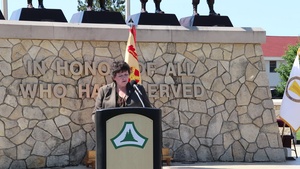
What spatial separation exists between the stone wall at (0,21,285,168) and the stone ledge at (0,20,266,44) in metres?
0.02

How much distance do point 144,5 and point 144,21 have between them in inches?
16.6

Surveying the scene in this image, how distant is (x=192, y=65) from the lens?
13.3 meters

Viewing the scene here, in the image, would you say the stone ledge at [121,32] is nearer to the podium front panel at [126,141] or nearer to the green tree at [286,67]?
the podium front panel at [126,141]

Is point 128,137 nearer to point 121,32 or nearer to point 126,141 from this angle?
point 126,141

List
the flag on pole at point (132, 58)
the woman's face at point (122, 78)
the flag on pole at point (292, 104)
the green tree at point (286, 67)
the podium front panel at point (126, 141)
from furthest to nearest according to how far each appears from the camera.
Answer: the green tree at point (286, 67), the flag on pole at point (292, 104), the flag on pole at point (132, 58), the woman's face at point (122, 78), the podium front panel at point (126, 141)

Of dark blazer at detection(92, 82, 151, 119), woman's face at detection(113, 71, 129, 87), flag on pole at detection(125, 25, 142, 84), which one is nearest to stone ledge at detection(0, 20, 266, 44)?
flag on pole at detection(125, 25, 142, 84)

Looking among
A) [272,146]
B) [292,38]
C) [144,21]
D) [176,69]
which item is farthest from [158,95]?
[292,38]

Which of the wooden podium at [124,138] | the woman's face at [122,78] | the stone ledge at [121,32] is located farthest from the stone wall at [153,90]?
the wooden podium at [124,138]

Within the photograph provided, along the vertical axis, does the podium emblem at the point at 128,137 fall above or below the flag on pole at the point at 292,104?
above

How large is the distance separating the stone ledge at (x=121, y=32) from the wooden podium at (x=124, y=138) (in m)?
5.23

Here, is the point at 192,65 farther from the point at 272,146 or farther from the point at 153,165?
the point at 153,165

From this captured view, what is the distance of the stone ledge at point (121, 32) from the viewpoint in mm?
12195

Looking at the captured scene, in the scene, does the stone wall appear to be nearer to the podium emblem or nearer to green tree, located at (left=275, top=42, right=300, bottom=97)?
the podium emblem

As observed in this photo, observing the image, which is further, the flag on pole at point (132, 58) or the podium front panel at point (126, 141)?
the flag on pole at point (132, 58)
